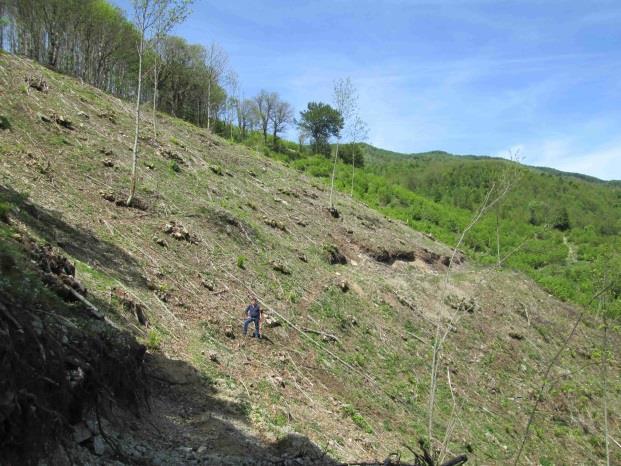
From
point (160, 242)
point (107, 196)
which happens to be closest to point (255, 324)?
point (160, 242)

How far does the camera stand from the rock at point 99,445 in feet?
19.0

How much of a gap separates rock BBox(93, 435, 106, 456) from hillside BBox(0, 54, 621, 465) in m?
0.03

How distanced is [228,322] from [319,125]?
173ft

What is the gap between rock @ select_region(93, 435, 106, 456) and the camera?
5788mm

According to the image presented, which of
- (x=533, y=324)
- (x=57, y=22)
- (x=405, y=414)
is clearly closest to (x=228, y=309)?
(x=405, y=414)

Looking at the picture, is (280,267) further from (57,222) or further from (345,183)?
(345,183)

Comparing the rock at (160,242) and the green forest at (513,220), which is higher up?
the green forest at (513,220)

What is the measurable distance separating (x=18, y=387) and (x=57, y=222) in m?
8.95

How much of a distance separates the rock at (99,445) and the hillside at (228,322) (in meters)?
0.03

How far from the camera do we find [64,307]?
746 centimetres

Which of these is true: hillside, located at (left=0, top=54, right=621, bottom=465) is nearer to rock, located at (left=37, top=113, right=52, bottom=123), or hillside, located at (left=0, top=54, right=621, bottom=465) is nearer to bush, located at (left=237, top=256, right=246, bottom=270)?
bush, located at (left=237, top=256, right=246, bottom=270)

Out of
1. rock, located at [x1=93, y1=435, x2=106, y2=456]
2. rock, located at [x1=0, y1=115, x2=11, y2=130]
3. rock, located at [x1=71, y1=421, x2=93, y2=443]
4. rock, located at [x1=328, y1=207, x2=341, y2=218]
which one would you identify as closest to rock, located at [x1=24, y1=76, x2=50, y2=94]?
rock, located at [x1=0, y1=115, x2=11, y2=130]

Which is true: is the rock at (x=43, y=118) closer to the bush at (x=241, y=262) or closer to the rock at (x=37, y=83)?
the rock at (x=37, y=83)

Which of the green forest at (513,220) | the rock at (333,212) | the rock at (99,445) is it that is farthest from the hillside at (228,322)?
the green forest at (513,220)
